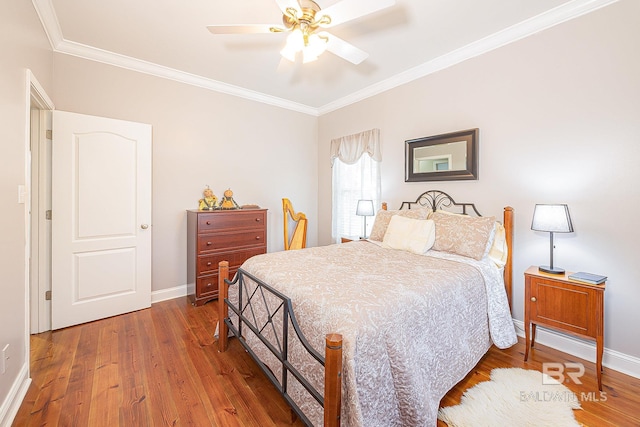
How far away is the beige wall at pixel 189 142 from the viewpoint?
286cm

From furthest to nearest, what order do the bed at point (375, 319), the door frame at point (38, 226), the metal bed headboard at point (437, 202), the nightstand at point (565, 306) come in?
the metal bed headboard at point (437, 202) → the door frame at point (38, 226) → the nightstand at point (565, 306) → the bed at point (375, 319)

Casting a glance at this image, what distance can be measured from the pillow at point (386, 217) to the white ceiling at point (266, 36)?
5.28 ft

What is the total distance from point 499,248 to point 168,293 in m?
3.67

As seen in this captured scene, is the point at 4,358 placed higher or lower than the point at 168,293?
higher

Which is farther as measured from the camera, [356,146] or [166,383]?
[356,146]

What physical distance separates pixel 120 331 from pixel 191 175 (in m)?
1.86

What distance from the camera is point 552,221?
2.01 metres

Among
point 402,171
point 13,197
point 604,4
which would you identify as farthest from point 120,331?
point 604,4

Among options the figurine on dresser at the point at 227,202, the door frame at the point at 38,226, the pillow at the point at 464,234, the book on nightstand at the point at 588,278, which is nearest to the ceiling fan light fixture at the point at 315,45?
the pillow at the point at 464,234

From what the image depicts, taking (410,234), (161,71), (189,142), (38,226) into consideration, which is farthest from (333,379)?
(161,71)

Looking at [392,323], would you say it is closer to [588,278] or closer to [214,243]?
[588,278]

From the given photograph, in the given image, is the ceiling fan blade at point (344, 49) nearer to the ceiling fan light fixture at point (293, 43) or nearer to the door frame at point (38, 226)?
the ceiling fan light fixture at point (293, 43)

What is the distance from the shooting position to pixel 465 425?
4.84 feet

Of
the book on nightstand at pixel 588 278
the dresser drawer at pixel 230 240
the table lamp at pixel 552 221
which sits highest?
the table lamp at pixel 552 221
